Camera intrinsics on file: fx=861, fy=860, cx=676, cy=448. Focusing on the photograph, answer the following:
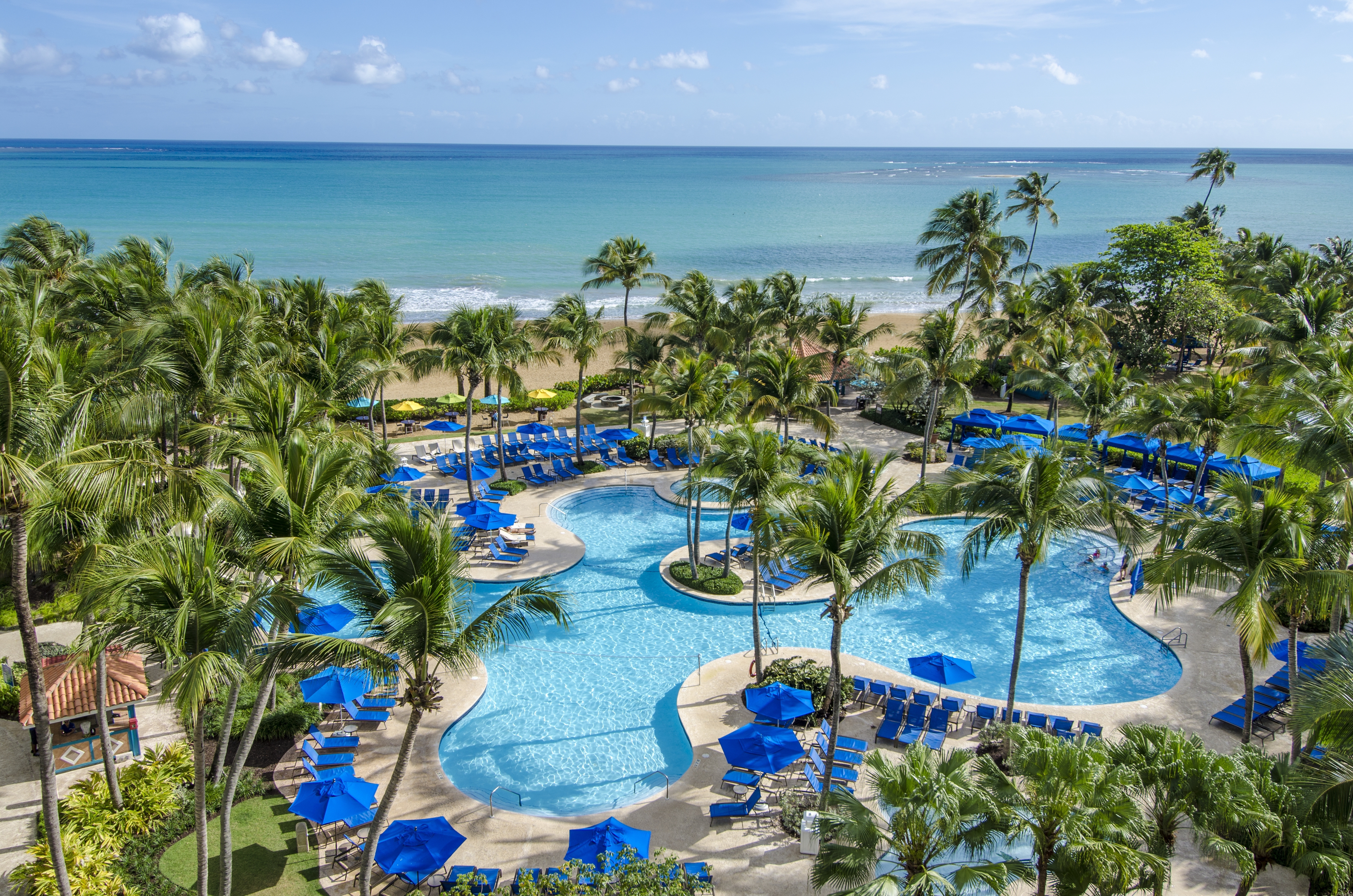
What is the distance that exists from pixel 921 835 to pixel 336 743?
454 inches

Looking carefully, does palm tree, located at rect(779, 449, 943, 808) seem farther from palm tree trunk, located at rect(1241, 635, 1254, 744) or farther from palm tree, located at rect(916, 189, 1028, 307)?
palm tree, located at rect(916, 189, 1028, 307)

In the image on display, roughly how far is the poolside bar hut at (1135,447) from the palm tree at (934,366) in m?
6.36

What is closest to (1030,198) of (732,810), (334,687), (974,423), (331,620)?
(974,423)

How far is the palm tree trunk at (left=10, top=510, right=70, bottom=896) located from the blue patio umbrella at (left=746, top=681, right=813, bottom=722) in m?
11.2

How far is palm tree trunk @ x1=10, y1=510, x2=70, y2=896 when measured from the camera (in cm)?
1077

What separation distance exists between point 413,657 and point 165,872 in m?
7.11

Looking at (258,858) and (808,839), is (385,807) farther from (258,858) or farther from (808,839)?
(808,839)

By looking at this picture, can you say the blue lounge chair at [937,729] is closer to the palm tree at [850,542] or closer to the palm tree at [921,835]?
the palm tree at [850,542]

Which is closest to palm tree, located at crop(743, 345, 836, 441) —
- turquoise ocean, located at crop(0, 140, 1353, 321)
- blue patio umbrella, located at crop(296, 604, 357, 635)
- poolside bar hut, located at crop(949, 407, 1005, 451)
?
blue patio umbrella, located at crop(296, 604, 357, 635)

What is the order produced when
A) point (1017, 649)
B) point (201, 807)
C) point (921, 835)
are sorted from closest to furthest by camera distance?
point (921, 835) < point (201, 807) < point (1017, 649)

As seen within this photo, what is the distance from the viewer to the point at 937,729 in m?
17.3

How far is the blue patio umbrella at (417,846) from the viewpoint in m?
13.0

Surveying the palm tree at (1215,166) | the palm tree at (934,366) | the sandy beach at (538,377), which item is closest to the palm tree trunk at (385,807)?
the palm tree at (934,366)

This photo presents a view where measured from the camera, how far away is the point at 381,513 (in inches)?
468
